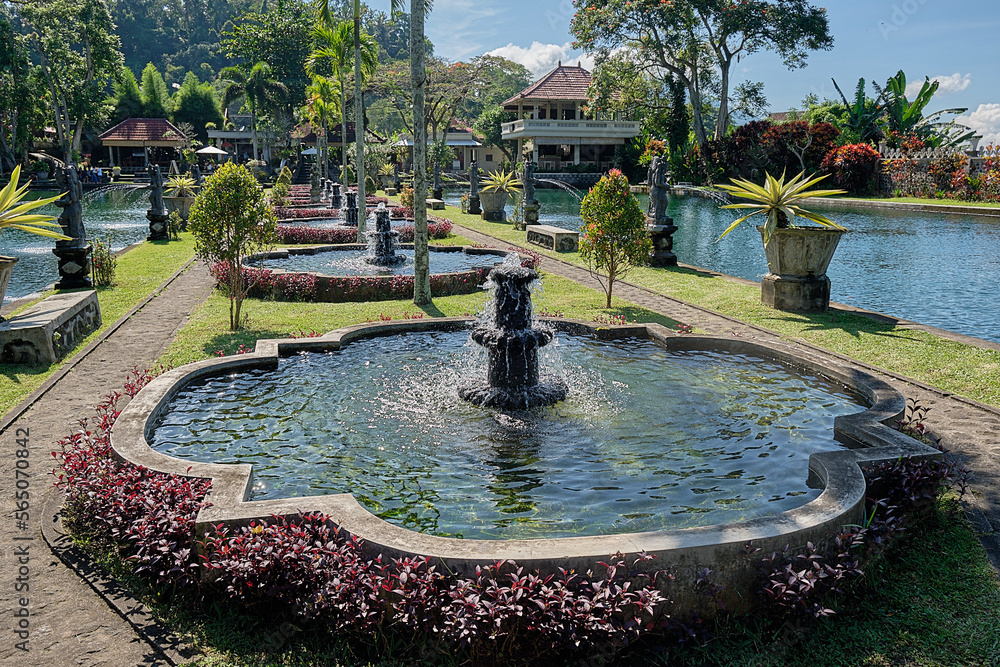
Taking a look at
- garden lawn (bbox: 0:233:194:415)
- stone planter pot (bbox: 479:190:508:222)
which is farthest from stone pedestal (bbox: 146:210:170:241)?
stone planter pot (bbox: 479:190:508:222)

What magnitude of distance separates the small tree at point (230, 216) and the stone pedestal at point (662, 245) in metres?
9.30

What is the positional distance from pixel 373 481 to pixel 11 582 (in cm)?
240

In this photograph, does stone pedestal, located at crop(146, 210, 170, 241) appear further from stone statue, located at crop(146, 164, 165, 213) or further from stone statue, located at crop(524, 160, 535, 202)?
stone statue, located at crop(524, 160, 535, 202)

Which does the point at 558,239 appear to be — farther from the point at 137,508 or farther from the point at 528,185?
the point at 137,508

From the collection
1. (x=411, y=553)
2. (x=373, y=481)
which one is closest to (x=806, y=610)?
(x=411, y=553)

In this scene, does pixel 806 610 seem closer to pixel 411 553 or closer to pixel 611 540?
pixel 611 540

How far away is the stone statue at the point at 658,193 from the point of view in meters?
16.3

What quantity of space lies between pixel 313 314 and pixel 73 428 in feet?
16.1

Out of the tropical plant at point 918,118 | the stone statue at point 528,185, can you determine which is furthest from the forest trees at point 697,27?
the stone statue at point 528,185

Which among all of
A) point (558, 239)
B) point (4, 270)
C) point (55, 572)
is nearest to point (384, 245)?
point (558, 239)

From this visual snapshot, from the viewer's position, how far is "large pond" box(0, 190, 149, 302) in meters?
15.9

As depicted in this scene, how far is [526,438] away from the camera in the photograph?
6492mm

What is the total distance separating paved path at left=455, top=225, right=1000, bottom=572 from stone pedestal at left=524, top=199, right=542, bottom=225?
40.4 ft

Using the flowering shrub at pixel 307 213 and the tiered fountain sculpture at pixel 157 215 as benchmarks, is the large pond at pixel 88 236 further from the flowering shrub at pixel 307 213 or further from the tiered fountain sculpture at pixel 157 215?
the flowering shrub at pixel 307 213
